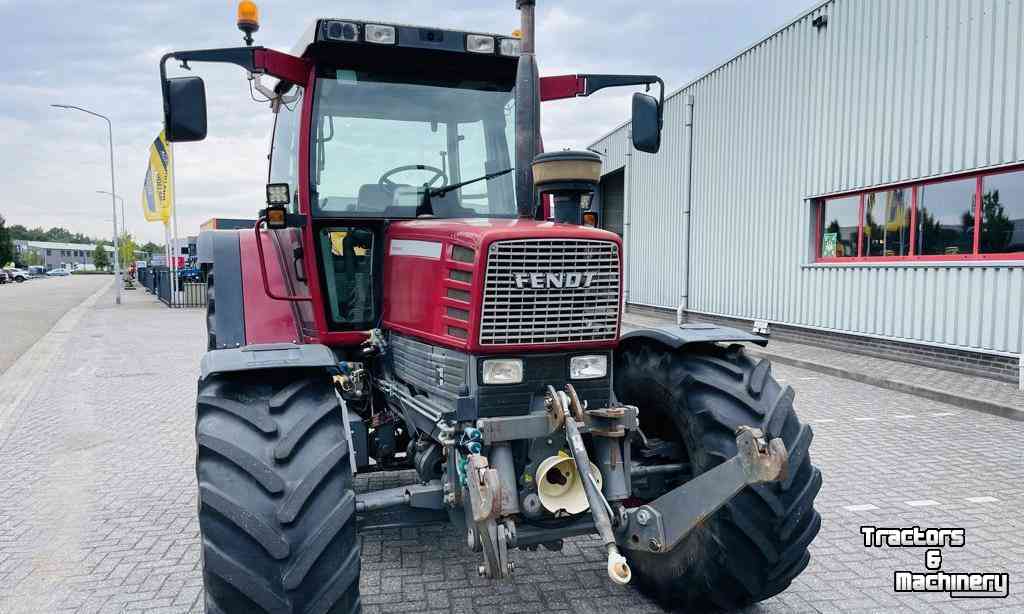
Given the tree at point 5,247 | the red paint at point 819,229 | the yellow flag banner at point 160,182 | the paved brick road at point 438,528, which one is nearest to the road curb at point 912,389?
the paved brick road at point 438,528

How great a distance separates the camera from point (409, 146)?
383 cm

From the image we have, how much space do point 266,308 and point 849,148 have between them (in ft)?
31.6

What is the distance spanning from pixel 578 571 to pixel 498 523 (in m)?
1.26

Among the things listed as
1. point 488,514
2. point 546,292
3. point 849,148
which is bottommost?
point 488,514

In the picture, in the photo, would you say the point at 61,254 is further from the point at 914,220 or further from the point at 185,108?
the point at 185,108

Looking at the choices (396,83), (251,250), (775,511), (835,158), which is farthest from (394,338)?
(835,158)

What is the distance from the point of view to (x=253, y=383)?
9.29ft

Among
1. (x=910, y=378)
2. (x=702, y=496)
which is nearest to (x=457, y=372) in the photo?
(x=702, y=496)

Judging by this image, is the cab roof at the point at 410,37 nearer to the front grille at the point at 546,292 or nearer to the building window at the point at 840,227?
the front grille at the point at 546,292

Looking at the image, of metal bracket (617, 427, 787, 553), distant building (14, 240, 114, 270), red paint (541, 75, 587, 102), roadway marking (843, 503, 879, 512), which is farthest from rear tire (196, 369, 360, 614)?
distant building (14, 240, 114, 270)

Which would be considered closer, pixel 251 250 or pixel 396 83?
pixel 396 83

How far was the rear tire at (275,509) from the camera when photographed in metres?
2.37

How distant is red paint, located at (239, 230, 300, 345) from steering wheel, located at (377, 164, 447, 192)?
1045mm

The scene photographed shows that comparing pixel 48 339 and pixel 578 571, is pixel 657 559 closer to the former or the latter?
→ pixel 578 571
